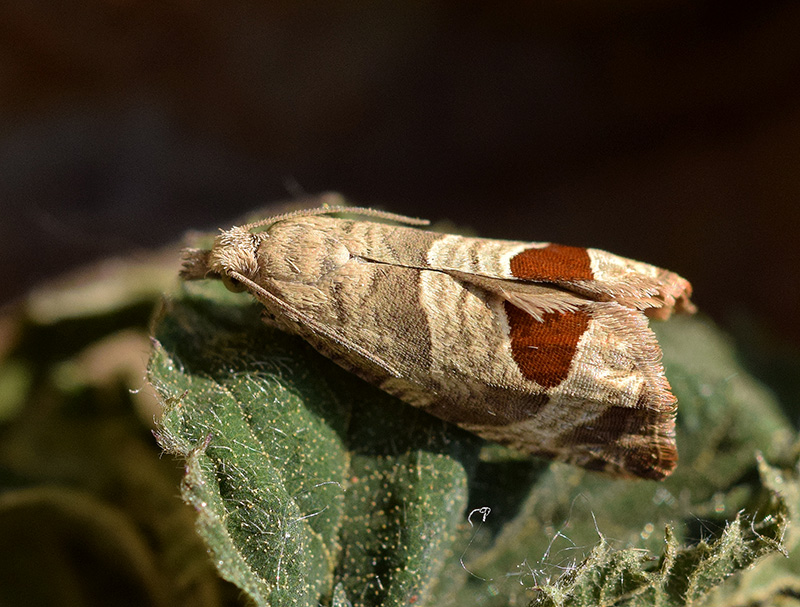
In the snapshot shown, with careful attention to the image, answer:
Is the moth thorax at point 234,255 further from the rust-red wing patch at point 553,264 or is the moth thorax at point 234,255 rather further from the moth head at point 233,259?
the rust-red wing patch at point 553,264

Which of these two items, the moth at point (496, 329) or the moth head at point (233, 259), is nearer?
the moth at point (496, 329)

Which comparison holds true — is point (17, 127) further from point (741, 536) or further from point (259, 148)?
point (741, 536)

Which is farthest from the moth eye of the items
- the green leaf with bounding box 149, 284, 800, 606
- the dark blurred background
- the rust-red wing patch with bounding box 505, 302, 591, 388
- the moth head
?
the dark blurred background

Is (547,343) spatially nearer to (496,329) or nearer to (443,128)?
(496,329)

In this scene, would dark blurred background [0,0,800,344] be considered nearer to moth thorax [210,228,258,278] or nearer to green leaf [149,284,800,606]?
green leaf [149,284,800,606]

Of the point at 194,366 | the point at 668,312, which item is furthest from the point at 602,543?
the point at 194,366

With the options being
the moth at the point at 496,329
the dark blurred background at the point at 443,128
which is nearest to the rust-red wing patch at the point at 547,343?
the moth at the point at 496,329
